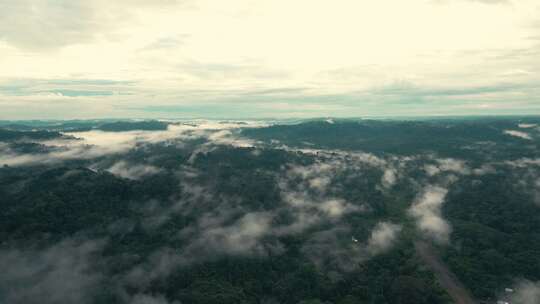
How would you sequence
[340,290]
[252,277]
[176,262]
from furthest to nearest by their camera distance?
[176,262] < [252,277] < [340,290]

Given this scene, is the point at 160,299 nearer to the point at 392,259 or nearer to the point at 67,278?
the point at 67,278

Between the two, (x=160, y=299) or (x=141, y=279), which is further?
(x=141, y=279)

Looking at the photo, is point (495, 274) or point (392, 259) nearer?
point (495, 274)

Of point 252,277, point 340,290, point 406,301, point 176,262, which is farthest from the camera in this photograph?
point 176,262

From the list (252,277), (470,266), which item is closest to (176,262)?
(252,277)

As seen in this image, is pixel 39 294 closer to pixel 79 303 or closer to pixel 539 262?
pixel 79 303

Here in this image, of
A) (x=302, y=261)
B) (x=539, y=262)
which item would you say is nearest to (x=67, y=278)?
(x=302, y=261)

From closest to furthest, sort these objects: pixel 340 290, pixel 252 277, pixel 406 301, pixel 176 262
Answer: pixel 406 301, pixel 340 290, pixel 252 277, pixel 176 262

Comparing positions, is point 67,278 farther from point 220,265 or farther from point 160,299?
point 220,265
